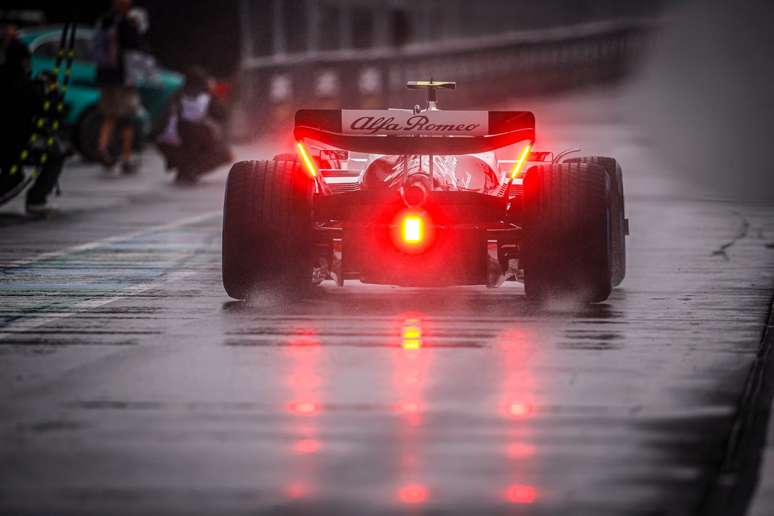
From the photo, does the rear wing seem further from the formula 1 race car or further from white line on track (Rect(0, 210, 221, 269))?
white line on track (Rect(0, 210, 221, 269))

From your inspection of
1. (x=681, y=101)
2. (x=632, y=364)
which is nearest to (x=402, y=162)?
(x=632, y=364)

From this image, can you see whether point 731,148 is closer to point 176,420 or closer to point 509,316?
point 509,316

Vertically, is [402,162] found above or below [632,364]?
above

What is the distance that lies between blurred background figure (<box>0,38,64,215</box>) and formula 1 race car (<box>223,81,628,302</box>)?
7.66m

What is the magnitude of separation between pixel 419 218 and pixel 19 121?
28.6ft

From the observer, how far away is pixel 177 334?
10.7 metres

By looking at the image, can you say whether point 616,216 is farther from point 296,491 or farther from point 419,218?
point 296,491

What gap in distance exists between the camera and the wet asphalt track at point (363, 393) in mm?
6824

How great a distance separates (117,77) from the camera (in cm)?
2595

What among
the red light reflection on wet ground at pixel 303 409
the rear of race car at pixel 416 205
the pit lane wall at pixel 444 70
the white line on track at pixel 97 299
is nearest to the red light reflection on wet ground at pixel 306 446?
the red light reflection on wet ground at pixel 303 409

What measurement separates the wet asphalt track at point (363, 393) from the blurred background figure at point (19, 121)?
4.57 metres

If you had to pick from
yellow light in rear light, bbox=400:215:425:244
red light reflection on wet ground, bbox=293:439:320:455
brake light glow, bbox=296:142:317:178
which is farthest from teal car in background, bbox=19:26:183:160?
red light reflection on wet ground, bbox=293:439:320:455

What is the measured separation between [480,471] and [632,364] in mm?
2660

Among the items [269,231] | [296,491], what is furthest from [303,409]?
[269,231]
